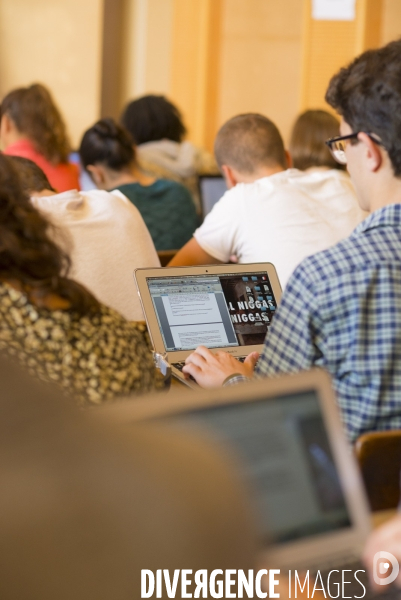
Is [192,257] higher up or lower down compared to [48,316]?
lower down

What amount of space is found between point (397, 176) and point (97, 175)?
7.19 ft

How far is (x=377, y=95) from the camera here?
147 cm

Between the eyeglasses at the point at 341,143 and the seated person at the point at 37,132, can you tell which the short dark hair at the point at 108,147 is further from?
the eyeglasses at the point at 341,143

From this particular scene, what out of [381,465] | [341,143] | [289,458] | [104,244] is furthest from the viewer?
[104,244]

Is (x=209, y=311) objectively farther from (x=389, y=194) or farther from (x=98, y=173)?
(x=98, y=173)

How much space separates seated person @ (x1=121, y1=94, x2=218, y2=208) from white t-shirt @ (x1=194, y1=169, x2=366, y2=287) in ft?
5.50

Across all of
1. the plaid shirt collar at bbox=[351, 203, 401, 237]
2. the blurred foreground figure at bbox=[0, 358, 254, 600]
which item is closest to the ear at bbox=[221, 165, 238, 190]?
the plaid shirt collar at bbox=[351, 203, 401, 237]

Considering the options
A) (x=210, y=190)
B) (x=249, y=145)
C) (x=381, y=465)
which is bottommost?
(x=210, y=190)

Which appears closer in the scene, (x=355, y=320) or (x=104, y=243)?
(x=355, y=320)

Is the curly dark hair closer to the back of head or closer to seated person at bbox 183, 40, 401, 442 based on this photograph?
seated person at bbox 183, 40, 401, 442

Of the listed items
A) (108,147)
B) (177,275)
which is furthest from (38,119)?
(177,275)

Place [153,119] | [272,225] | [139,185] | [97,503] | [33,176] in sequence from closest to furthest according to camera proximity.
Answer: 1. [97,503]
2. [33,176]
3. [272,225]
4. [139,185]
5. [153,119]

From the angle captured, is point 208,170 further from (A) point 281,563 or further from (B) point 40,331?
(A) point 281,563

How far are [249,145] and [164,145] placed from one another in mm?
1638
